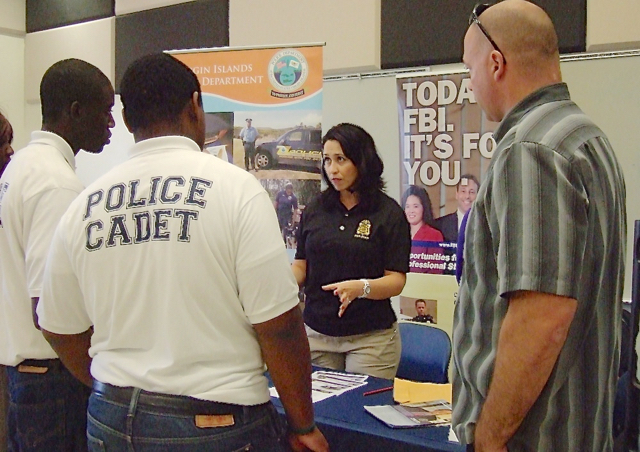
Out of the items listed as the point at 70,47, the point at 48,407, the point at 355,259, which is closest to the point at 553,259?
the point at 48,407

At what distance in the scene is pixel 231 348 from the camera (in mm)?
1282

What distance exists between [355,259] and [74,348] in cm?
131

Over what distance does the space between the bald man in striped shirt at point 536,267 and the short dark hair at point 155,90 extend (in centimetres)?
60

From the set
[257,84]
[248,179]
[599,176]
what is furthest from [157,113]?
[257,84]

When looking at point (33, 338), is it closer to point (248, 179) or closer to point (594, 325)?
point (248, 179)

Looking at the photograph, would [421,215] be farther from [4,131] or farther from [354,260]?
[4,131]

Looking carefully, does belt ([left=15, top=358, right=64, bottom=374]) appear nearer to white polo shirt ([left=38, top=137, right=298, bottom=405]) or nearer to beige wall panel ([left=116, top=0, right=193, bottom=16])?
white polo shirt ([left=38, top=137, right=298, bottom=405])

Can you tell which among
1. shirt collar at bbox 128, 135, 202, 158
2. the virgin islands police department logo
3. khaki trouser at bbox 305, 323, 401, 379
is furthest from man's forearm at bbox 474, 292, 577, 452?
the virgin islands police department logo

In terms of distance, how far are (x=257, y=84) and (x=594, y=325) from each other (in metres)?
2.61

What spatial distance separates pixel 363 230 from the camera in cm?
261

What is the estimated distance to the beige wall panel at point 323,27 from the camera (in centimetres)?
374

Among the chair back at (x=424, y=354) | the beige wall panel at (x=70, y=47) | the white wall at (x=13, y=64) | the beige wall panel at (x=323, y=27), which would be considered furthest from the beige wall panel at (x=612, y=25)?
the white wall at (x=13, y=64)

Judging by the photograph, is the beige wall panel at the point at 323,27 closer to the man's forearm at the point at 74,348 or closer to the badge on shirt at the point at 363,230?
the badge on shirt at the point at 363,230

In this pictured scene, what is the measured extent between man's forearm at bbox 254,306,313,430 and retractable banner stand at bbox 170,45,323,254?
2.00m
